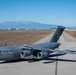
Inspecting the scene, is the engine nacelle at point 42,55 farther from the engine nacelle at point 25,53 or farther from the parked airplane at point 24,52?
the engine nacelle at point 25,53

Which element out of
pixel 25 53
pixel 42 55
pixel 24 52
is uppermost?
pixel 24 52

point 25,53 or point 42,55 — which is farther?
point 25,53

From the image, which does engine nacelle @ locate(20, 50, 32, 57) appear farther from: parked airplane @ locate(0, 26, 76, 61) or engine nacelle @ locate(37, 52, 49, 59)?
engine nacelle @ locate(37, 52, 49, 59)

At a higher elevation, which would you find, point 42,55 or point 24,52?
point 24,52

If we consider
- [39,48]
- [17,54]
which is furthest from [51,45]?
[17,54]

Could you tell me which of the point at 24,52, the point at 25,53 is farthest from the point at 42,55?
the point at 24,52

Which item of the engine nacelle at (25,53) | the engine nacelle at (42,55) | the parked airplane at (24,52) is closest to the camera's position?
the parked airplane at (24,52)

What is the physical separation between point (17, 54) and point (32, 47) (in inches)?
107

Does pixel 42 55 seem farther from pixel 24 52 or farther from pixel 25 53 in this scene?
pixel 24 52

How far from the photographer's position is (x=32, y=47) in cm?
3197

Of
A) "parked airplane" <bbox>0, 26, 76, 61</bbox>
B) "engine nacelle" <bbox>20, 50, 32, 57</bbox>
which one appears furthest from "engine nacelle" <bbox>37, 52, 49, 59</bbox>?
"engine nacelle" <bbox>20, 50, 32, 57</bbox>

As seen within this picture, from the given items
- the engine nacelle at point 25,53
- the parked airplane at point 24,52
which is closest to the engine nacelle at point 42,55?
the parked airplane at point 24,52

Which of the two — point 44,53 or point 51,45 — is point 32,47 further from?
point 51,45

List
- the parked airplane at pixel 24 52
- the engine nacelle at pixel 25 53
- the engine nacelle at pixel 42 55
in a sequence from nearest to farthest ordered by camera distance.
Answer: the parked airplane at pixel 24 52 → the engine nacelle at pixel 42 55 → the engine nacelle at pixel 25 53
